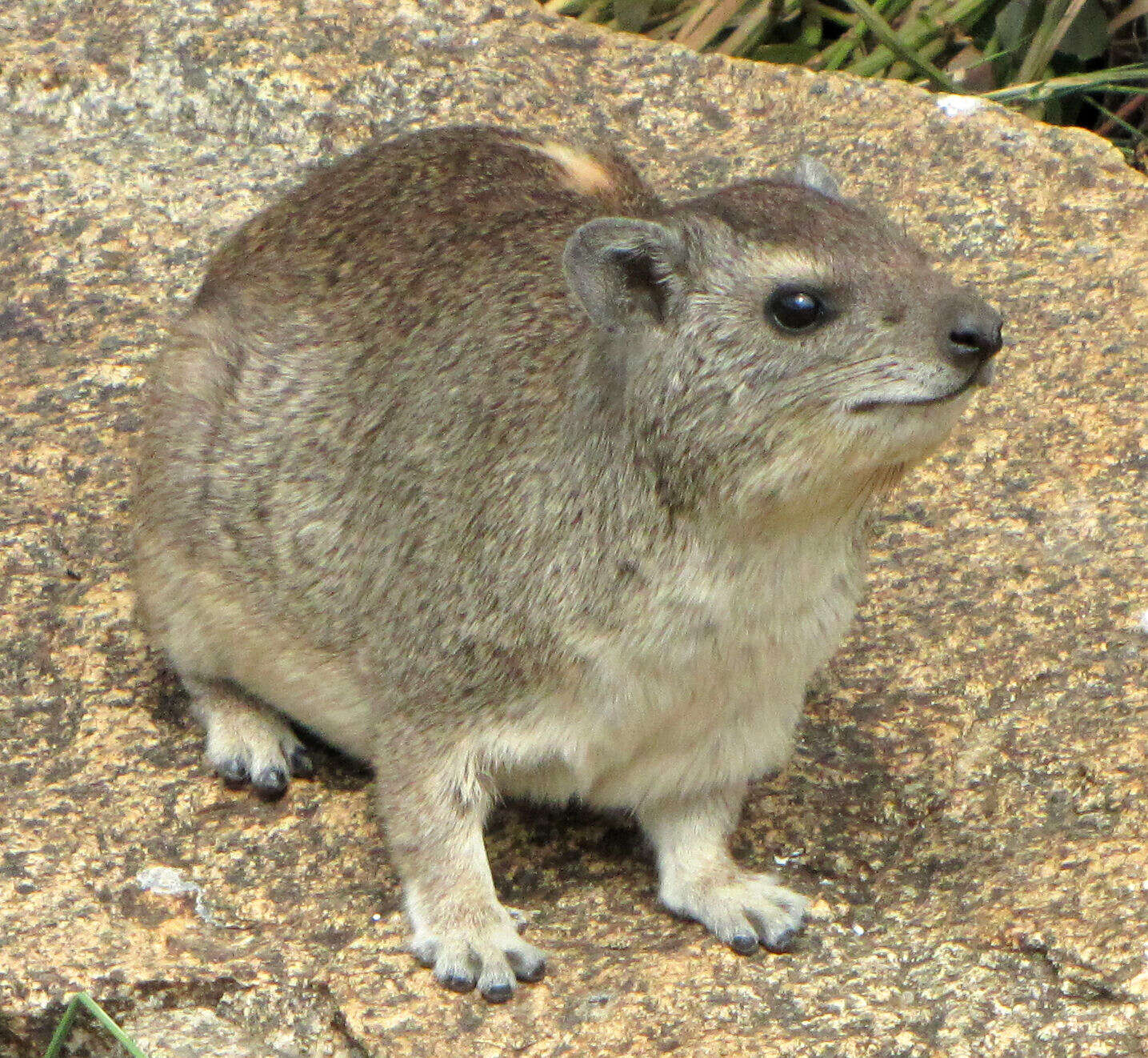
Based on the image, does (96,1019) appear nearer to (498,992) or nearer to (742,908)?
(498,992)

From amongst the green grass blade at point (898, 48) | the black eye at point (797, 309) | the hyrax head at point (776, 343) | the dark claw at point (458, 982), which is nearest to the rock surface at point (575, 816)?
the dark claw at point (458, 982)

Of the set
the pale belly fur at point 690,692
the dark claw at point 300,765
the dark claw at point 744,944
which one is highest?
the pale belly fur at point 690,692

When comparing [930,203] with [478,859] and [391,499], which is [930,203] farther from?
[478,859]

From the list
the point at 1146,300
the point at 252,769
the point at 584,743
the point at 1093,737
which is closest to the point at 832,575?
the point at 584,743

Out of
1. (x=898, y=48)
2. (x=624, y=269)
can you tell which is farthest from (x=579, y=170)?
(x=898, y=48)

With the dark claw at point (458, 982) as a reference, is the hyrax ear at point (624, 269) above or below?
above

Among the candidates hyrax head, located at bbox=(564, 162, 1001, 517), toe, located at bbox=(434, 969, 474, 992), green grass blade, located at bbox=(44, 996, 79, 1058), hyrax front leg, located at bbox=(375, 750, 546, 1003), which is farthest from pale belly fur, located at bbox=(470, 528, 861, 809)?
green grass blade, located at bbox=(44, 996, 79, 1058)

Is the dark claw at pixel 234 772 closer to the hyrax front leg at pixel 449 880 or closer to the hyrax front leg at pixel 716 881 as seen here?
the hyrax front leg at pixel 449 880

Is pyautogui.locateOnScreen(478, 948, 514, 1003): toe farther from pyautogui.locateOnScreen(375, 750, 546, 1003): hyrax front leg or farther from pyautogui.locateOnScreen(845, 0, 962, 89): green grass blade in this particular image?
pyautogui.locateOnScreen(845, 0, 962, 89): green grass blade
